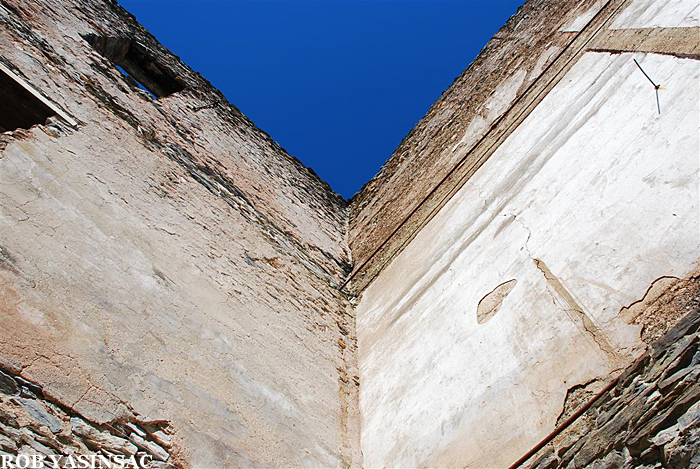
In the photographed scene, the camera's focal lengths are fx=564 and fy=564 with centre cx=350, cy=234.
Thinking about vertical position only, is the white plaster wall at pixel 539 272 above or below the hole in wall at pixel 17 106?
below

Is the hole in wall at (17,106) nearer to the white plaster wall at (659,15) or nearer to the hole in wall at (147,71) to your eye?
the hole in wall at (147,71)

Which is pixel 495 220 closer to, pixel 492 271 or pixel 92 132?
pixel 492 271

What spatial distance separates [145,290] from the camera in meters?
2.74

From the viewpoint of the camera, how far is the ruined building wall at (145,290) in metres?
2.15

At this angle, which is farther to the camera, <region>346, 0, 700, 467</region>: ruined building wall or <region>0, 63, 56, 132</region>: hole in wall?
<region>0, 63, 56, 132</region>: hole in wall

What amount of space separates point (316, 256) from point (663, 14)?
Result: 122 inches

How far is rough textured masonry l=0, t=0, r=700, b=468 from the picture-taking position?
2.14 meters

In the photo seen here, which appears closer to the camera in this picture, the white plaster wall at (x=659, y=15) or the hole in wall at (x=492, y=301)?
the hole in wall at (x=492, y=301)

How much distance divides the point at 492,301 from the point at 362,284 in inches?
70.6

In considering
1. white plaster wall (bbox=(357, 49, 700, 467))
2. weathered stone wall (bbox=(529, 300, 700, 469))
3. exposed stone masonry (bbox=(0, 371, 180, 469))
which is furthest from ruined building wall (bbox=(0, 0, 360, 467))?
weathered stone wall (bbox=(529, 300, 700, 469))

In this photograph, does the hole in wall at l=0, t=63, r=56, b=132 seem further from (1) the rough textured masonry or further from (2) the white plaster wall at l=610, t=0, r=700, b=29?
(2) the white plaster wall at l=610, t=0, r=700, b=29

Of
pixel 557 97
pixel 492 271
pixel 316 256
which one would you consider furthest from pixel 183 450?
pixel 557 97

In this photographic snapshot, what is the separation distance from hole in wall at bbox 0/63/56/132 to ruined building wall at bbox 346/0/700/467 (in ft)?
8.00

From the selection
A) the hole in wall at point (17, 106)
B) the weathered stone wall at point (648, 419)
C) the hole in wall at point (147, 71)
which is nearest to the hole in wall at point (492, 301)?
the weathered stone wall at point (648, 419)
